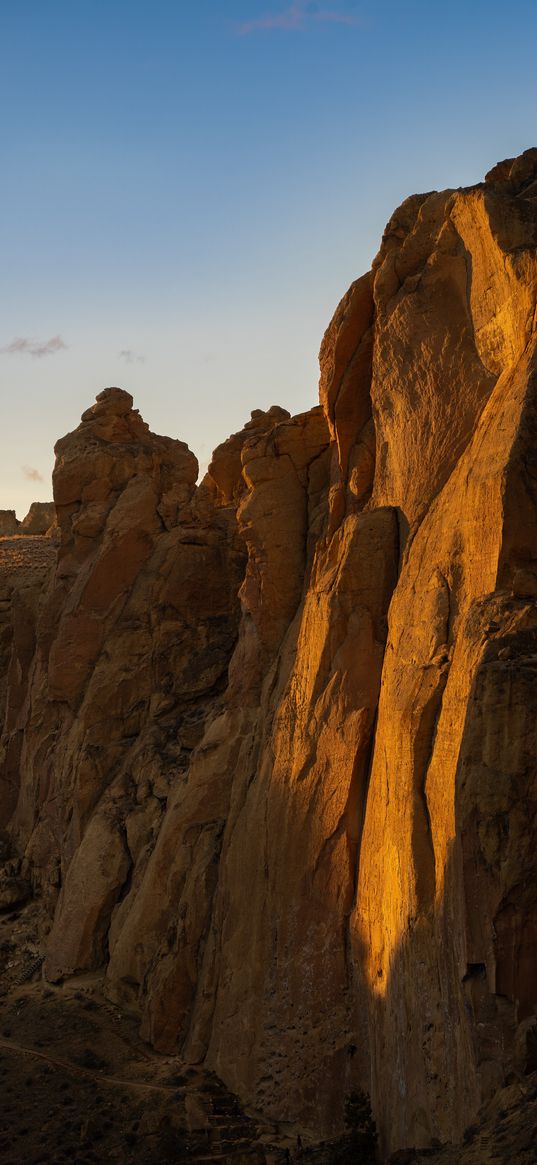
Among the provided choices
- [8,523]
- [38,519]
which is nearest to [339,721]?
[38,519]

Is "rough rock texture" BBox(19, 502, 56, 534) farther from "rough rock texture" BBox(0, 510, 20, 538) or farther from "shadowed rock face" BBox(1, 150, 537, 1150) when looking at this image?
"shadowed rock face" BBox(1, 150, 537, 1150)

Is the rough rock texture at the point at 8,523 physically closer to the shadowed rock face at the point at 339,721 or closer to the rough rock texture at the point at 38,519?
the rough rock texture at the point at 38,519

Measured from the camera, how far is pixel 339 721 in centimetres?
2608

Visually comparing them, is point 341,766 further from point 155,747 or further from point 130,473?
point 130,473

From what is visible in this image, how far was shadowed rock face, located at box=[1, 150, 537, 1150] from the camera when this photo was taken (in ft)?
62.6

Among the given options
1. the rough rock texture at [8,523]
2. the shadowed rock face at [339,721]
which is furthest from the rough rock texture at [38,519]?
the shadowed rock face at [339,721]

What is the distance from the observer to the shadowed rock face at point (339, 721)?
19.1 metres

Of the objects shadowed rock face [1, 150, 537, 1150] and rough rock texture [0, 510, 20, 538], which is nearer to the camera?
shadowed rock face [1, 150, 537, 1150]

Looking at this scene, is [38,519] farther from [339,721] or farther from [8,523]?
[339,721]

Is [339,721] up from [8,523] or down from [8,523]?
down

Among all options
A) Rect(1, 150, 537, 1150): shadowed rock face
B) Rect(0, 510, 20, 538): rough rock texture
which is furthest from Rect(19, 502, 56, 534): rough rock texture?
Rect(1, 150, 537, 1150): shadowed rock face

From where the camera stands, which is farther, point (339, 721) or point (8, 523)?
point (8, 523)

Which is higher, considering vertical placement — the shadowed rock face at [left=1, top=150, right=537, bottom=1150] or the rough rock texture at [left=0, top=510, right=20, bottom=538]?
the rough rock texture at [left=0, top=510, right=20, bottom=538]

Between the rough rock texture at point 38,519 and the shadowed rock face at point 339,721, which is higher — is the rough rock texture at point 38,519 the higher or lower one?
the higher one
